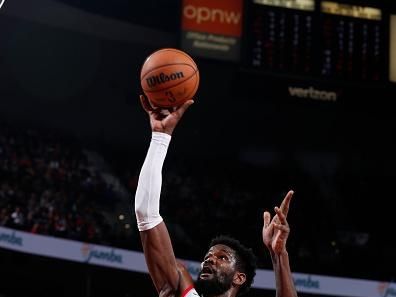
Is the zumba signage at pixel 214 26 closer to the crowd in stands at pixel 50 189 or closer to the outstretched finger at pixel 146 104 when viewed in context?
the crowd in stands at pixel 50 189

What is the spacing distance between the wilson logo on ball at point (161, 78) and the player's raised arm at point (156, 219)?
0.31 meters

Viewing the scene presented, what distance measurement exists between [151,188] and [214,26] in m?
7.49

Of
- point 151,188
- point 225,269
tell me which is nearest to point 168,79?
point 151,188

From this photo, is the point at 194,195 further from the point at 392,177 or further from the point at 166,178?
the point at 392,177

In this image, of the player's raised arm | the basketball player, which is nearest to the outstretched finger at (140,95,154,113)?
the basketball player

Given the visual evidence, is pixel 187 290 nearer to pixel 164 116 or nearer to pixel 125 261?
pixel 164 116

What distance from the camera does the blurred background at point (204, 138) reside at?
9.95 m

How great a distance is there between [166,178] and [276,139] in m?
3.14

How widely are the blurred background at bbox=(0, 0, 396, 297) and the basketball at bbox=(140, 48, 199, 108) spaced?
628 cm

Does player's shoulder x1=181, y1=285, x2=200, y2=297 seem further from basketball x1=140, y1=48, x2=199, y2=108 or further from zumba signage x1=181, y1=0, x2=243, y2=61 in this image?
zumba signage x1=181, y1=0, x2=243, y2=61

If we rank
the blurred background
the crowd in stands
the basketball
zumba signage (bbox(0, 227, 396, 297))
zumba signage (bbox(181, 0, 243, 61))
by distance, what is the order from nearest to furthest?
the basketball → zumba signage (bbox(0, 227, 396, 297)) → the blurred background → zumba signage (bbox(181, 0, 243, 61)) → the crowd in stands

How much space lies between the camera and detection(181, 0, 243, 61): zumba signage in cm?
1010

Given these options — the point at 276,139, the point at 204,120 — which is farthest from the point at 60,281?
the point at 276,139

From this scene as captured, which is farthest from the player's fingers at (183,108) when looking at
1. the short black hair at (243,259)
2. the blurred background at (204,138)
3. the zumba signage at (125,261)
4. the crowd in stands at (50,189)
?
the crowd in stands at (50,189)
